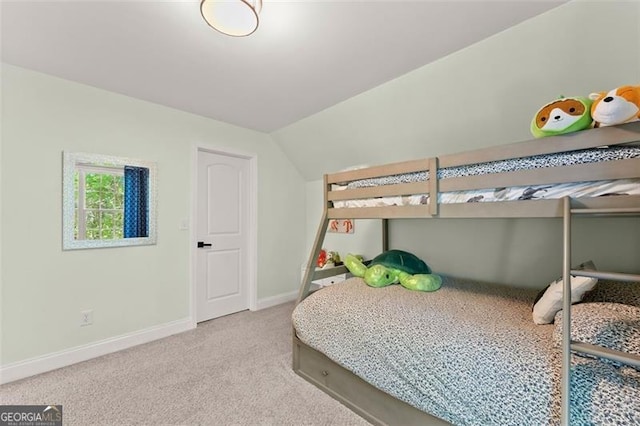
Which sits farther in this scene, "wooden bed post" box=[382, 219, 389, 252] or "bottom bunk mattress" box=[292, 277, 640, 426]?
"wooden bed post" box=[382, 219, 389, 252]

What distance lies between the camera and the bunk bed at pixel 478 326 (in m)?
1.02

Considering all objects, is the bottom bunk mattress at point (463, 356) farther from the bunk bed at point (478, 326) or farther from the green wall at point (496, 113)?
the green wall at point (496, 113)

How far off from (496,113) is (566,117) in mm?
935

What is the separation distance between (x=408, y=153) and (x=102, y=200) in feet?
9.70

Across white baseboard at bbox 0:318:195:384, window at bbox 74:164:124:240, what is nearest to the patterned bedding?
window at bbox 74:164:124:240

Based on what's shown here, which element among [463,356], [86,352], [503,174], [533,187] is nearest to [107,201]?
[86,352]

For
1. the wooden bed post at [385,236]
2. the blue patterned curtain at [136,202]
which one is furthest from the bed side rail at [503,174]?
the blue patterned curtain at [136,202]

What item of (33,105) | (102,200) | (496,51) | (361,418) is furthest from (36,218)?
(496,51)

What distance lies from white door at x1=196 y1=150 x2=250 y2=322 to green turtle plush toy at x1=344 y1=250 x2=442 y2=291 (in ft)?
5.31

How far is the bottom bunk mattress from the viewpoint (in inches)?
39.2

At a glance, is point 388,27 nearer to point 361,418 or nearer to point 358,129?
point 358,129

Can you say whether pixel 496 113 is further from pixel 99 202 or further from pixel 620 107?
pixel 99 202

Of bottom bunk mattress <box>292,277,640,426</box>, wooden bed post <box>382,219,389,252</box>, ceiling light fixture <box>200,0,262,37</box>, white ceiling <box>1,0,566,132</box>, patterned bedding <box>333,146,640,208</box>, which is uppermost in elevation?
white ceiling <box>1,0,566,132</box>

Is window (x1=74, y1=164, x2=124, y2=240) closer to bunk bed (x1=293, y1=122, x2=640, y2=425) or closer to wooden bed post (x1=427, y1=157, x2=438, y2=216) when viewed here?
bunk bed (x1=293, y1=122, x2=640, y2=425)
